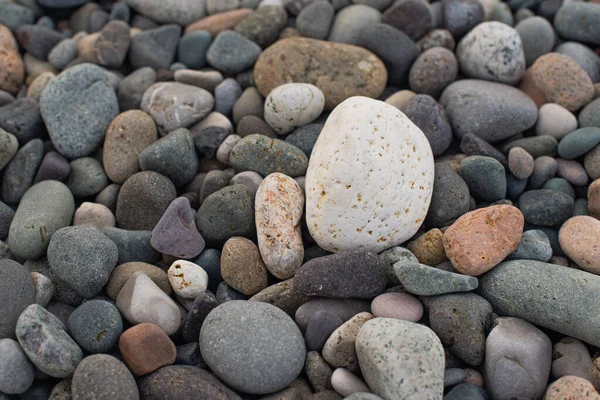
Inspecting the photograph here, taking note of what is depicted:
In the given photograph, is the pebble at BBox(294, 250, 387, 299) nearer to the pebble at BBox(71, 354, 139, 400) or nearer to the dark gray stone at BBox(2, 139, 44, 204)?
the pebble at BBox(71, 354, 139, 400)

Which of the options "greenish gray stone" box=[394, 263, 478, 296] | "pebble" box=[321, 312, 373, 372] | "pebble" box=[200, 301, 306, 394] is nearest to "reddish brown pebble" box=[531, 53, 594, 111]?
"greenish gray stone" box=[394, 263, 478, 296]

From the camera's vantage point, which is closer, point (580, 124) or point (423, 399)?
point (423, 399)

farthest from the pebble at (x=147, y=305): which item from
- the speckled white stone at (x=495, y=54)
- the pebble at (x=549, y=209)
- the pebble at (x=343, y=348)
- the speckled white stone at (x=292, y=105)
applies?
the speckled white stone at (x=495, y=54)

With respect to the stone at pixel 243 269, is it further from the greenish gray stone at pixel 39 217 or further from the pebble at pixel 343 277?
the greenish gray stone at pixel 39 217

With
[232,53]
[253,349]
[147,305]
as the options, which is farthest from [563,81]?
[147,305]

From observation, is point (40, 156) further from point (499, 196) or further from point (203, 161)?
point (499, 196)

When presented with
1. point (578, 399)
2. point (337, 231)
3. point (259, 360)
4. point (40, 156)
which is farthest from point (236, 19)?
point (578, 399)

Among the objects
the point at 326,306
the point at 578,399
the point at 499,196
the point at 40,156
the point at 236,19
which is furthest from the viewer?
the point at 236,19
